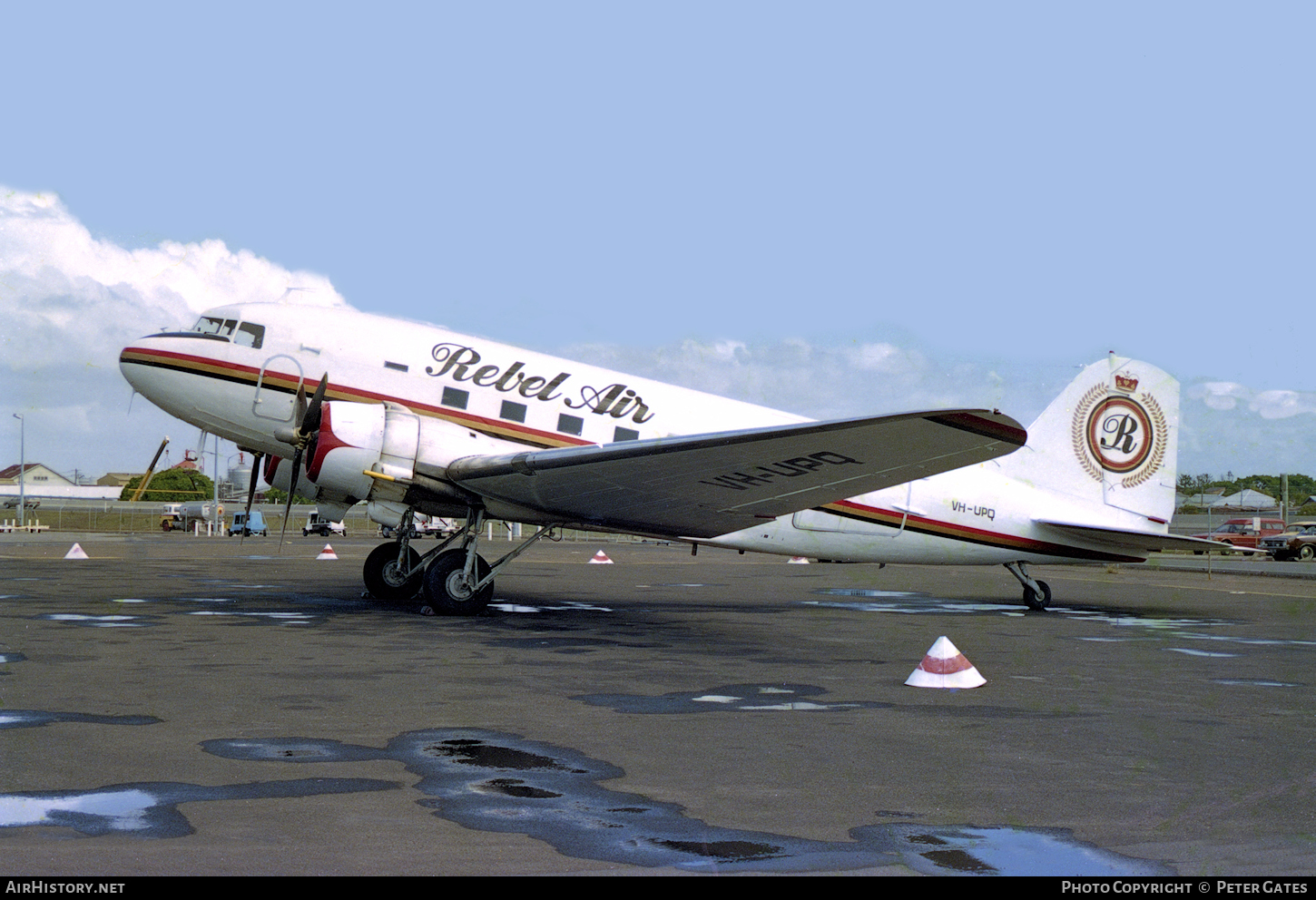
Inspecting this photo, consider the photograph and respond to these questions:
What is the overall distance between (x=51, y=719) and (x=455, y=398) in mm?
9612

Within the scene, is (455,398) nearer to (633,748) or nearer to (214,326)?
(214,326)

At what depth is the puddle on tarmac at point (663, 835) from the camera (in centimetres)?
446

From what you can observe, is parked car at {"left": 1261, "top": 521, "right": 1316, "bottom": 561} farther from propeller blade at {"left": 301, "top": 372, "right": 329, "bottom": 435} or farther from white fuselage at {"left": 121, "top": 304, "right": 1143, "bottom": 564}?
propeller blade at {"left": 301, "top": 372, "right": 329, "bottom": 435}

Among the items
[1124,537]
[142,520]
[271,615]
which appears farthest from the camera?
[142,520]

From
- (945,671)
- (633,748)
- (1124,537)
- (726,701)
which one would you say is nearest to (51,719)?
(633,748)

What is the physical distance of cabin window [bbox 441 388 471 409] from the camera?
53.8 ft

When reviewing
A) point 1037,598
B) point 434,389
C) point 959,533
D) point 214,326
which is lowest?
point 1037,598

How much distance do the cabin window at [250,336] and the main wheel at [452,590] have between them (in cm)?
455

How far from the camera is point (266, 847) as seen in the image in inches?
176

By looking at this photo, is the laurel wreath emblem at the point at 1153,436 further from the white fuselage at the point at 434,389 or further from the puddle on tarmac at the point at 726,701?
the puddle on tarmac at the point at 726,701

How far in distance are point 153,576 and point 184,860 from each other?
22.4 metres

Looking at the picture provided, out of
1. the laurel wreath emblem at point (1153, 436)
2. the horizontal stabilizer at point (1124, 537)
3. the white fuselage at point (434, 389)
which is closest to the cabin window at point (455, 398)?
the white fuselage at point (434, 389)

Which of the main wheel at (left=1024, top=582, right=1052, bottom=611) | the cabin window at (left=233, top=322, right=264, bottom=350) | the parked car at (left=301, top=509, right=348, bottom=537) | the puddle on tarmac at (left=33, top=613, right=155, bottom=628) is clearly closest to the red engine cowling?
the cabin window at (left=233, top=322, right=264, bottom=350)

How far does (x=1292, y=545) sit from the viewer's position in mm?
50469
